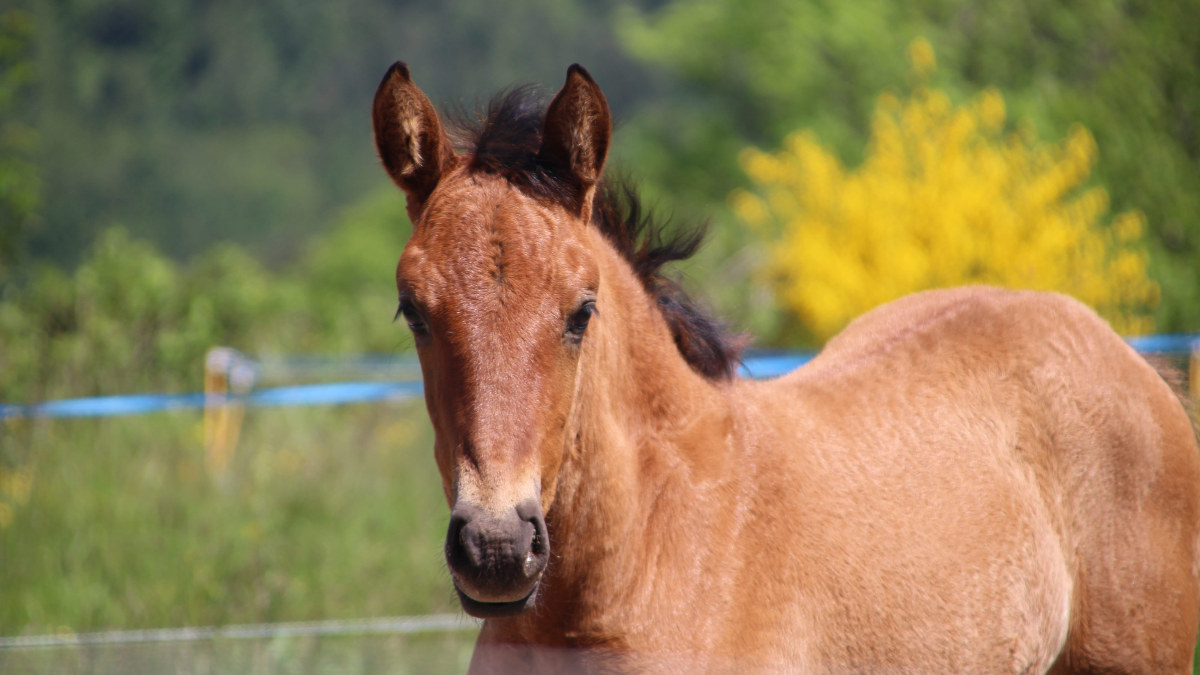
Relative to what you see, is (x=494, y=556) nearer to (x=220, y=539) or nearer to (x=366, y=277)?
(x=220, y=539)

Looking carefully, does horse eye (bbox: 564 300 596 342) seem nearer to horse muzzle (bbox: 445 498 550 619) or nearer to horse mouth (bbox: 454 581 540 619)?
horse muzzle (bbox: 445 498 550 619)

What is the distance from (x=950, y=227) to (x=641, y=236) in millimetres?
8279

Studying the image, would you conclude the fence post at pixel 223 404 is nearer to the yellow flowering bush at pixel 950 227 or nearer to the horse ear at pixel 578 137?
the horse ear at pixel 578 137

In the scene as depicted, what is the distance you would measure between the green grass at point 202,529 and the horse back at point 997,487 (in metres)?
2.73

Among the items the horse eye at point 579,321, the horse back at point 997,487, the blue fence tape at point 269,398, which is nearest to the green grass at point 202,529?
the blue fence tape at point 269,398

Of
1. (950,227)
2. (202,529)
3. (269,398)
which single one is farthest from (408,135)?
(950,227)

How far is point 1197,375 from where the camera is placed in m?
6.56

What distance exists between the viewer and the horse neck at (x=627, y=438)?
7.63 ft

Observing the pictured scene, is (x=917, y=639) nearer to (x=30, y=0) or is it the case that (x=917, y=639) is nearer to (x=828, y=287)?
(x=828, y=287)

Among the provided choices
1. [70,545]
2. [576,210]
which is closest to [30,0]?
[70,545]

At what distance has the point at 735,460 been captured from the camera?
8.46ft

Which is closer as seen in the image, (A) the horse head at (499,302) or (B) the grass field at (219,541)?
(A) the horse head at (499,302)

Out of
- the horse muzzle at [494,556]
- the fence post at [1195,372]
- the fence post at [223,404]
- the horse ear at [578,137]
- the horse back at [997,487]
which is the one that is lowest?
the fence post at [1195,372]

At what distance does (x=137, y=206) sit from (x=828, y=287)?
86.6 feet
